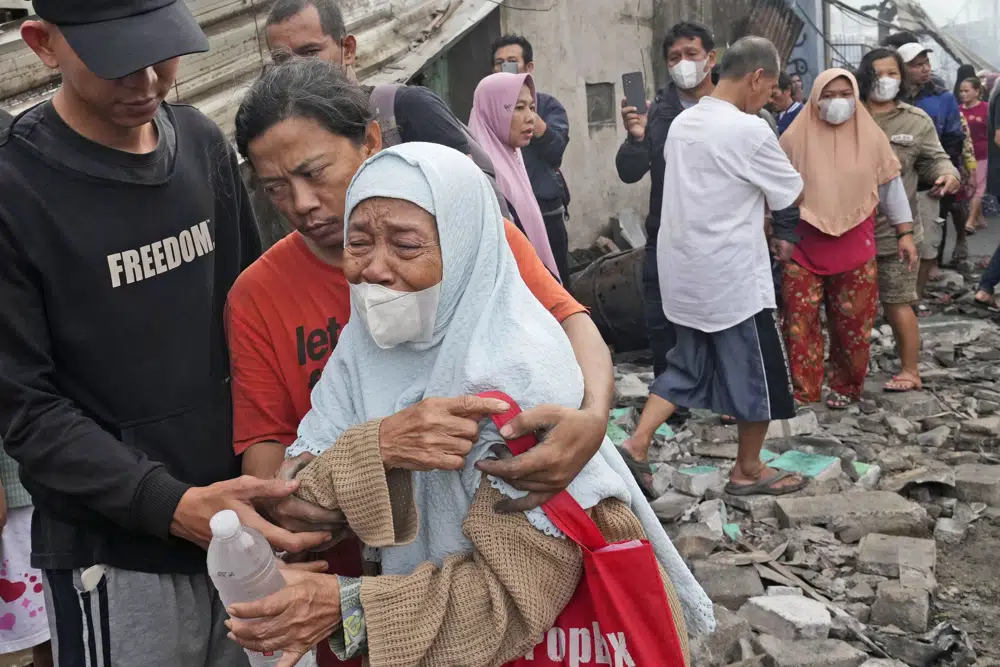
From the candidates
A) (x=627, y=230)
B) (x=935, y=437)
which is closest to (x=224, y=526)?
(x=935, y=437)

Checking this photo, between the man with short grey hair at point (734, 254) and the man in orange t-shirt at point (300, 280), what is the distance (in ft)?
9.26

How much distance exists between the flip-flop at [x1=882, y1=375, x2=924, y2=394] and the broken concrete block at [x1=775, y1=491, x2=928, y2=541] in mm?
1903

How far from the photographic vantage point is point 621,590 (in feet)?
4.96

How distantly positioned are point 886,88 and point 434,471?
6.01 meters

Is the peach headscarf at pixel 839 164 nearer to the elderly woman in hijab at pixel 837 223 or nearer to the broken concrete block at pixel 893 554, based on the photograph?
the elderly woman in hijab at pixel 837 223

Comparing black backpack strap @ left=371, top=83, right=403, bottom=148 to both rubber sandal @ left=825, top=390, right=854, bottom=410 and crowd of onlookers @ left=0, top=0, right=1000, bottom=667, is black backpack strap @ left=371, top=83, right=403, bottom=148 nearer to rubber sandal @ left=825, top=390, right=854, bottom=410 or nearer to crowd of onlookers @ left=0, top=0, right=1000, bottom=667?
crowd of onlookers @ left=0, top=0, right=1000, bottom=667

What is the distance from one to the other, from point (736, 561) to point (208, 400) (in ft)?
9.00

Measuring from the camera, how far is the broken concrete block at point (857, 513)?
14.1 feet

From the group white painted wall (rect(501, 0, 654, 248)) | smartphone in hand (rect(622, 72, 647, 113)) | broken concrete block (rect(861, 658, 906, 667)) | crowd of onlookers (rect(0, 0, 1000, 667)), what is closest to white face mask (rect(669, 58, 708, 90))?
smartphone in hand (rect(622, 72, 647, 113))

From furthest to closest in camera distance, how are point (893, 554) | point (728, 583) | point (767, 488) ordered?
point (767, 488) < point (893, 554) < point (728, 583)

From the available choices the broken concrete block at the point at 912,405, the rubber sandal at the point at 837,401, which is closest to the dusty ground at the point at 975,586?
the broken concrete block at the point at 912,405

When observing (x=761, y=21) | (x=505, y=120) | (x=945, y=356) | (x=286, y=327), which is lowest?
(x=945, y=356)

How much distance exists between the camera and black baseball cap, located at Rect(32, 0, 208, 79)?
1714mm

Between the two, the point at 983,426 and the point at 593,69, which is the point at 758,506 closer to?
the point at 983,426
